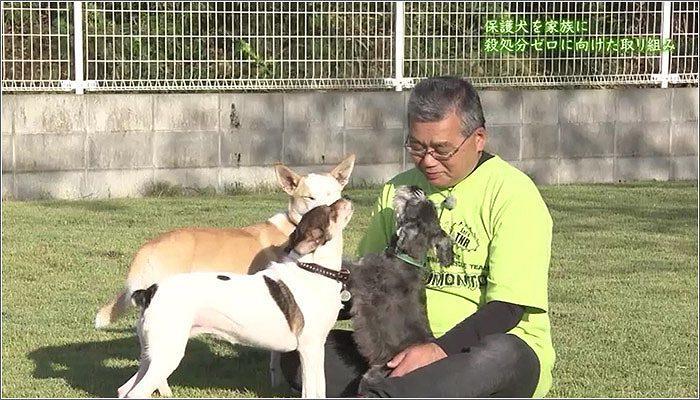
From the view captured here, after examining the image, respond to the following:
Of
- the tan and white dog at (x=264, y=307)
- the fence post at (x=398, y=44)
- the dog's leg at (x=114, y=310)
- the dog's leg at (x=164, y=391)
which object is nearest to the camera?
the tan and white dog at (x=264, y=307)

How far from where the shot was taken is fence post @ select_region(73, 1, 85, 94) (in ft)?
39.1

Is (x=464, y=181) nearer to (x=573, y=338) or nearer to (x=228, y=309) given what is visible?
(x=228, y=309)

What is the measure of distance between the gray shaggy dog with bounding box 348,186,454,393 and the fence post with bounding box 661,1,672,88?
954 centimetres

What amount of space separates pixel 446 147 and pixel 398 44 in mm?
8270

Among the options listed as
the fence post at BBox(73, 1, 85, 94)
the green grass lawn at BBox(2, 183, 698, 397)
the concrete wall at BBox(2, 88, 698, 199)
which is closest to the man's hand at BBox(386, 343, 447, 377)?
the green grass lawn at BBox(2, 183, 698, 397)

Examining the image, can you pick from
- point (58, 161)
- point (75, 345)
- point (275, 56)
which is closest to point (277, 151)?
point (275, 56)

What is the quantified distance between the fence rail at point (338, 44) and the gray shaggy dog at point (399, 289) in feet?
23.7

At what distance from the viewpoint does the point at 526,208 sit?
16.5ft

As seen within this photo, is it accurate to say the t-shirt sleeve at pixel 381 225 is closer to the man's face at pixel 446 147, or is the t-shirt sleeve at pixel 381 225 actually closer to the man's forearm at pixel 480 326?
the man's face at pixel 446 147

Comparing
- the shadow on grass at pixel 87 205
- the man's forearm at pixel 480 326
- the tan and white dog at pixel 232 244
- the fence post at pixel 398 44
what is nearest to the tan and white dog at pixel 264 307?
the man's forearm at pixel 480 326

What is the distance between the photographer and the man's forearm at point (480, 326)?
4.94m

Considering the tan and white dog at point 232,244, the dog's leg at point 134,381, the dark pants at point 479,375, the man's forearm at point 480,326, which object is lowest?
the dog's leg at point 134,381

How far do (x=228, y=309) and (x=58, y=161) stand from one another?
6890 mm

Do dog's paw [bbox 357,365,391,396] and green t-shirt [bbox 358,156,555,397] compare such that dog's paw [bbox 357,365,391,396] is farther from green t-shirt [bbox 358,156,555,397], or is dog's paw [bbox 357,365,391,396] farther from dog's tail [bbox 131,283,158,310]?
dog's tail [bbox 131,283,158,310]
